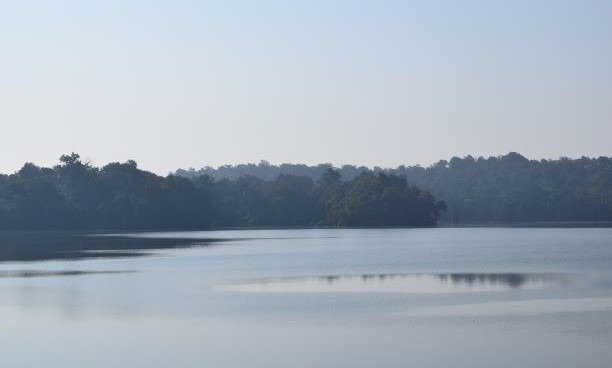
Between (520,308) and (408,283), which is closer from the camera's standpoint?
(520,308)

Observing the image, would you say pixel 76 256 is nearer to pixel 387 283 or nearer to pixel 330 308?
pixel 387 283

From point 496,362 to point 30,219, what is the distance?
4410 inches

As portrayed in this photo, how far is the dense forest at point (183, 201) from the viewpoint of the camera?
129 metres

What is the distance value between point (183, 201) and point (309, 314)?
107410 mm

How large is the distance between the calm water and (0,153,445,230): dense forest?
76712 mm

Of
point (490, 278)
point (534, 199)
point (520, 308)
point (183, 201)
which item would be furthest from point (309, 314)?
point (534, 199)

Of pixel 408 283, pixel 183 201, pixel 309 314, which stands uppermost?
pixel 183 201

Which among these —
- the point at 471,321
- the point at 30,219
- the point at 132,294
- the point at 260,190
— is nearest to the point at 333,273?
the point at 132,294

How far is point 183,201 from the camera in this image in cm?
13662

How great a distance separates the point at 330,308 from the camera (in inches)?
1257

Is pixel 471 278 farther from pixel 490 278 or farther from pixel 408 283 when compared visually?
pixel 408 283

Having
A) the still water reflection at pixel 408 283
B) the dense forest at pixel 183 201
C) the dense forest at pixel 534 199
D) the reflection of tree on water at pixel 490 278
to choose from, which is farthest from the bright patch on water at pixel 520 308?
the dense forest at pixel 534 199

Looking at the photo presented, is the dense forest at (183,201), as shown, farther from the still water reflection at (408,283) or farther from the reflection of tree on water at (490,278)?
the reflection of tree on water at (490,278)

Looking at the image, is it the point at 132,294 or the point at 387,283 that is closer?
the point at 132,294
